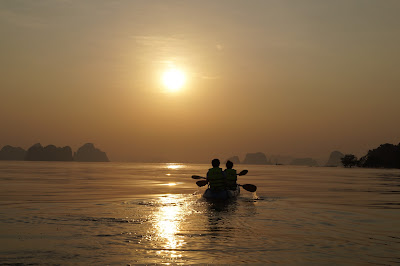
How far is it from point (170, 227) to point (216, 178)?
12.8 meters

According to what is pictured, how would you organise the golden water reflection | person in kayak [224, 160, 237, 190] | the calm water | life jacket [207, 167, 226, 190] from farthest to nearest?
person in kayak [224, 160, 237, 190], life jacket [207, 167, 226, 190], the golden water reflection, the calm water

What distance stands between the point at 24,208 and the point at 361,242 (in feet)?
59.6

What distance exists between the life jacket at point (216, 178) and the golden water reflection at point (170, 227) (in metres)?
4.17

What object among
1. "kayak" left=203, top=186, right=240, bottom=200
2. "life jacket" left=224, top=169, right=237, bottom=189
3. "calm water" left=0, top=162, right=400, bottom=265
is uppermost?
"life jacket" left=224, top=169, right=237, bottom=189

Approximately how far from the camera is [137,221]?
19328 millimetres

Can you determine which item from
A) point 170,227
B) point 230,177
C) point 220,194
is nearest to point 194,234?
point 170,227

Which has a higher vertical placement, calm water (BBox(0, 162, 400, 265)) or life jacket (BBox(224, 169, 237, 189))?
life jacket (BBox(224, 169, 237, 189))

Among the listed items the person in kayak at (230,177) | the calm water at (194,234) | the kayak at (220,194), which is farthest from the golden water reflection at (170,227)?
the person in kayak at (230,177)

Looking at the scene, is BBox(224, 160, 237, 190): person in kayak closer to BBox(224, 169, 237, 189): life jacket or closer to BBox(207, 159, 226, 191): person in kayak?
BBox(224, 169, 237, 189): life jacket

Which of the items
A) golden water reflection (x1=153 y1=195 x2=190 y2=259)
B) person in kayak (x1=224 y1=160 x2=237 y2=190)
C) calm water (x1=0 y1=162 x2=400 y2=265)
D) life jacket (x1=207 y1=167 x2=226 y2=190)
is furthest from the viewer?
person in kayak (x1=224 y1=160 x2=237 y2=190)

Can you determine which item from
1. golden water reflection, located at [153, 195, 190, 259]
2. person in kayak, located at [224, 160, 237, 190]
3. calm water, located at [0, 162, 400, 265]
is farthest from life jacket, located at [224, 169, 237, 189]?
golden water reflection, located at [153, 195, 190, 259]

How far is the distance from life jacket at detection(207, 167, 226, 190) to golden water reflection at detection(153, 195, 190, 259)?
4167 mm

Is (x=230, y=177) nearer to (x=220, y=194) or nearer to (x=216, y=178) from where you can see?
(x=216, y=178)

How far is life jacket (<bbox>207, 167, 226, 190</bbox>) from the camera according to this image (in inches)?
1180
